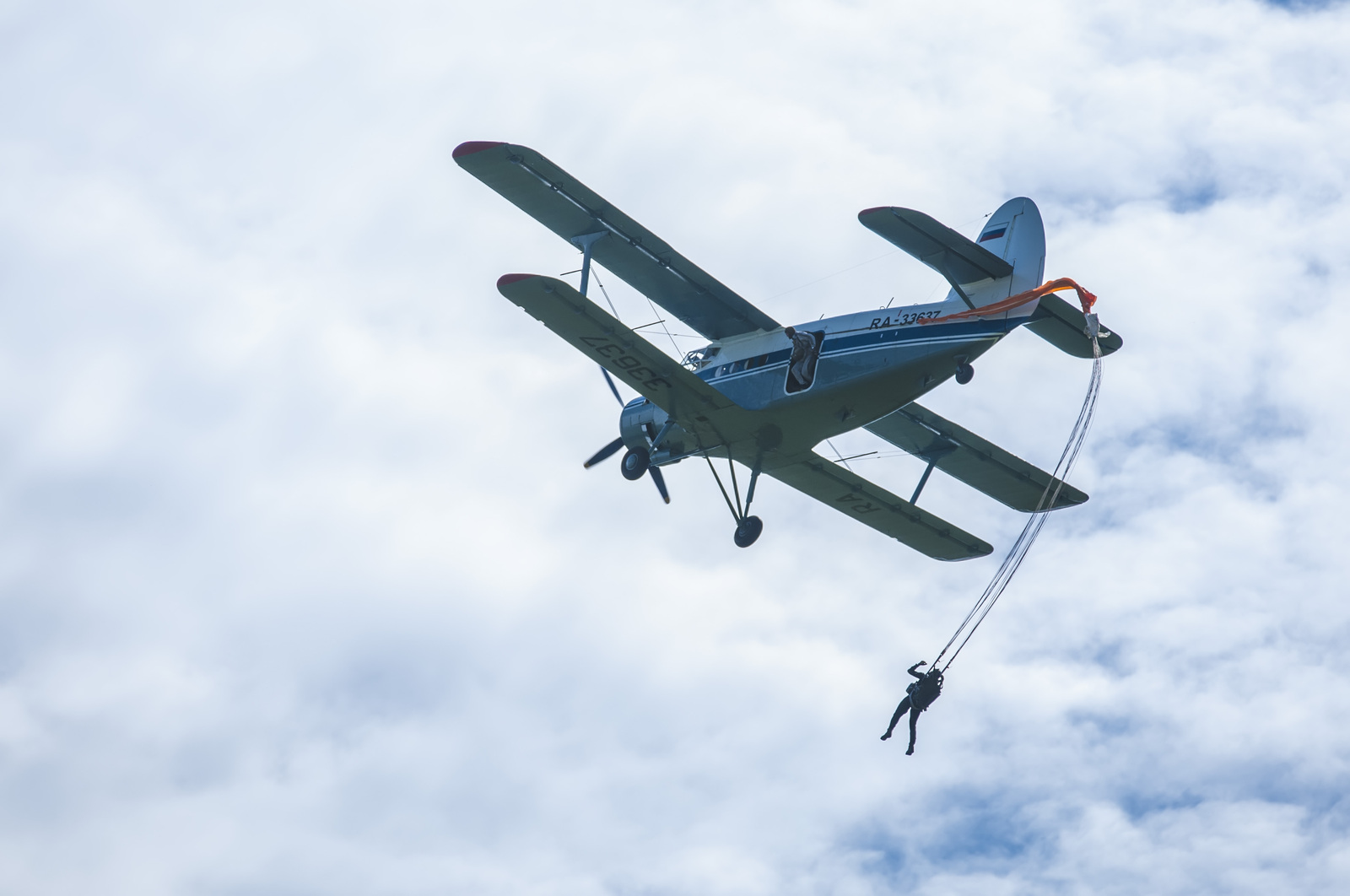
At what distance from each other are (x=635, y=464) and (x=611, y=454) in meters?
1.56

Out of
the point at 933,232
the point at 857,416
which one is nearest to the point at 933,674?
the point at 857,416

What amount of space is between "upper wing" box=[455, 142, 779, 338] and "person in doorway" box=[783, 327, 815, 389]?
1.36 metres

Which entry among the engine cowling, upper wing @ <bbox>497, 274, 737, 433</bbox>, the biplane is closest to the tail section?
the biplane

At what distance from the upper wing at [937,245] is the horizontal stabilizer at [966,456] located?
567 centimetres

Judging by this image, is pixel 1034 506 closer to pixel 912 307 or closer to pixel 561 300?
pixel 912 307

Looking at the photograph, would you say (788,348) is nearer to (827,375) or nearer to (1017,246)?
(827,375)

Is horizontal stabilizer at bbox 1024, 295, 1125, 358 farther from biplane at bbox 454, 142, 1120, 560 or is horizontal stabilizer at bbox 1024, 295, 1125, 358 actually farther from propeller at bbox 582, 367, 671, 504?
propeller at bbox 582, 367, 671, 504

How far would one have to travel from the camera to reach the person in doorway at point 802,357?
96.8 ft

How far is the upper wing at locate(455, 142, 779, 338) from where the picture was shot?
97.2 ft

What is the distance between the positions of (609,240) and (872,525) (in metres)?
8.49

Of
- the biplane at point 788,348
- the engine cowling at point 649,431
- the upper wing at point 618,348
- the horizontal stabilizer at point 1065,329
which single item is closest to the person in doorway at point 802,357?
the biplane at point 788,348

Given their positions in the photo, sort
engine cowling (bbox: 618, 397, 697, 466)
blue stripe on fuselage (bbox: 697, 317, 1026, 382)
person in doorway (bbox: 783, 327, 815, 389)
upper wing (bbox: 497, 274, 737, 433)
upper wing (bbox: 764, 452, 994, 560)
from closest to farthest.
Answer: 1. blue stripe on fuselage (bbox: 697, 317, 1026, 382)
2. upper wing (bbox: 497, 274, 737, 433)
3. person in doorway (bbox: 783, 327, 815, 389)
4. engine cowling (bbox: 618, 397, 697, 466)
5. upper wing (bbox: 764, 452, 994, 560)

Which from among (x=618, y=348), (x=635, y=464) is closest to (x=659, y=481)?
(x=635, y=464)

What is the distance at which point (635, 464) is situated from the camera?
31938 mm
